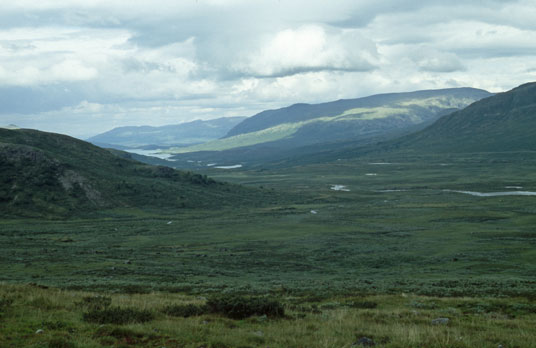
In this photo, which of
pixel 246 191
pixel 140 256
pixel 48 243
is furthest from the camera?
pixel 246 191

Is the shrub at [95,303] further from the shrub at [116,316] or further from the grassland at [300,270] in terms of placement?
the shrub at [116,316]

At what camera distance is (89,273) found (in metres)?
41.3

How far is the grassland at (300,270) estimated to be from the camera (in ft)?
46.9

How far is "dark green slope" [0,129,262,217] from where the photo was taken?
11450 cm

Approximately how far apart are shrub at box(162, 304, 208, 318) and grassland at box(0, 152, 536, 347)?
1.05 meters

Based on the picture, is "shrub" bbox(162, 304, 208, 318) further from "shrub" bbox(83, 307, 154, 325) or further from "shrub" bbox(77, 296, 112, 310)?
"shrub" bbox(77, 296, 112, 310)

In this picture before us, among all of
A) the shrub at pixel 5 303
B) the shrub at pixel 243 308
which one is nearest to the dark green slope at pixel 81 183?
the shrub at pixel 5 303

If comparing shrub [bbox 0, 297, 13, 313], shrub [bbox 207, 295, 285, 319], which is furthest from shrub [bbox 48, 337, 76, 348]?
shrub [bbox 207, 295, 285, 319]

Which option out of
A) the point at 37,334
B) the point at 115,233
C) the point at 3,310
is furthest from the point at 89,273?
the point at 115,233

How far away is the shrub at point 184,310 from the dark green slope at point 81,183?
102 meters

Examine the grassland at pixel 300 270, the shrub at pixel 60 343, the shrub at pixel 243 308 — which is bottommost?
the grassland at pixel 300 270

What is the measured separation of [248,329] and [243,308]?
2676mm

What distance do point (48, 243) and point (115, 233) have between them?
16377 millimetres

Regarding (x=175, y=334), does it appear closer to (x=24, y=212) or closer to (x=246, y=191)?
(x=24, y=212)
